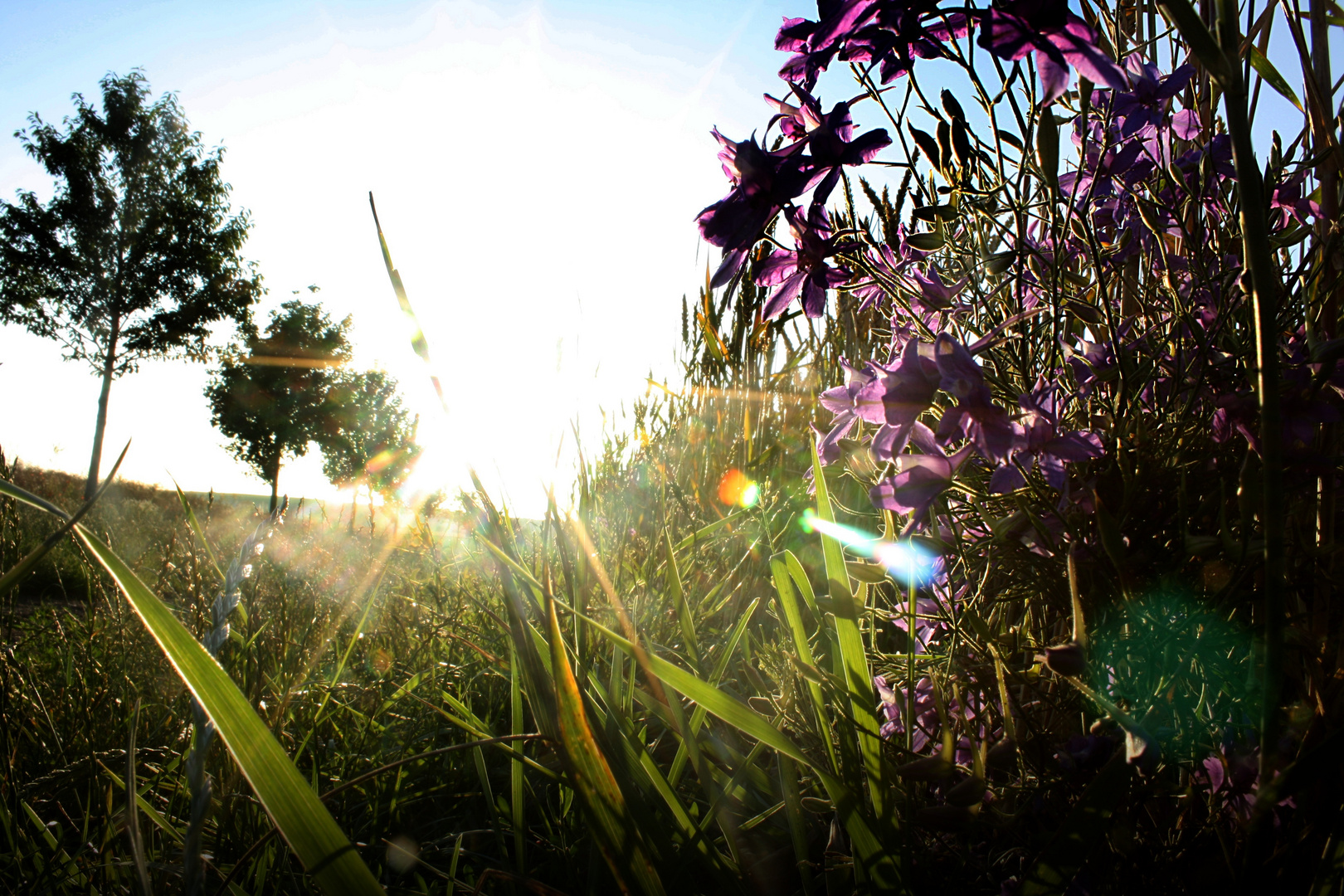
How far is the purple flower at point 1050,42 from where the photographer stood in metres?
0.55

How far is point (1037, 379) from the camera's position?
0.77 meters

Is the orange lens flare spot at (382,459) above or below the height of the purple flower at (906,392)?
above

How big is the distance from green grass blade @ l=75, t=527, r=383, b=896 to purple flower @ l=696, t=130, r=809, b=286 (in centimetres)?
60

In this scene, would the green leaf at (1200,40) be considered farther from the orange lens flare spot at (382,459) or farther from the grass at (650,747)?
the orange lens flare spot at (382,459)

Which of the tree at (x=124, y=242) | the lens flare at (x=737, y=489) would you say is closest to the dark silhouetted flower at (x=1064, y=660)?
the lens flare at (x=737, y=489)

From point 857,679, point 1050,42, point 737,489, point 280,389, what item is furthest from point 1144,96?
point 280,389

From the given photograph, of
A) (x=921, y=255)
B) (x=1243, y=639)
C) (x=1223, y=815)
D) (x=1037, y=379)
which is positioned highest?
(x=921, y=255)

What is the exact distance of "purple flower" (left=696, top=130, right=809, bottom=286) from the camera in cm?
72

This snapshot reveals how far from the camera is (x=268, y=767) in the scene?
451 mm

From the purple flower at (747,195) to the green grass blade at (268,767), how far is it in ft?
1.96

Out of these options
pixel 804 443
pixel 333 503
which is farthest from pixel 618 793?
pixel 333 503

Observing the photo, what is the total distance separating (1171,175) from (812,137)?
368 mm

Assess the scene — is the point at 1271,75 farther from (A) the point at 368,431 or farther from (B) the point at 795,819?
(A) the point at 368,431

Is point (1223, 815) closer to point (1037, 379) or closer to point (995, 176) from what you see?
point (1037, 379)
